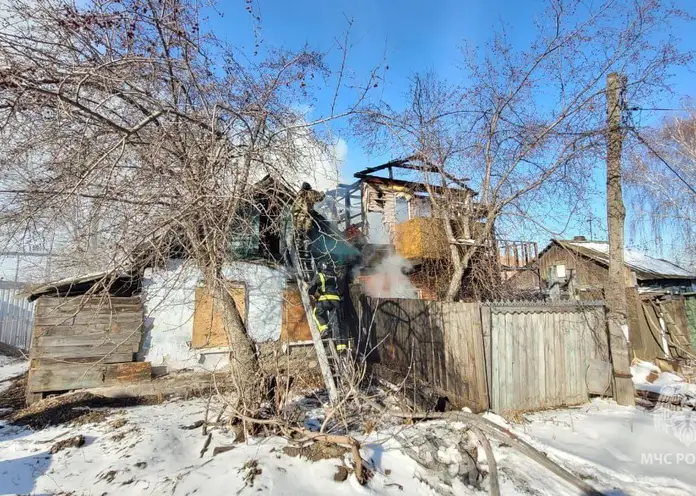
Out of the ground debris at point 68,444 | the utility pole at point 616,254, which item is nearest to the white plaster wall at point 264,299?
the ground debris at point 68,444

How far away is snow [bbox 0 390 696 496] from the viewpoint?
352 centimetres

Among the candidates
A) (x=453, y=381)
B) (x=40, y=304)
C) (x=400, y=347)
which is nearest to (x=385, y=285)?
(x=400, y=347)

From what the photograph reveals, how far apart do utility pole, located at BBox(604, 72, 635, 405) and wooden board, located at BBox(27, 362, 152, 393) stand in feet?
30.7

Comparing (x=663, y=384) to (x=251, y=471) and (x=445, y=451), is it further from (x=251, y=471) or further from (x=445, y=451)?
(x=251, y=471)

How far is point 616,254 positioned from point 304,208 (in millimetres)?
6229

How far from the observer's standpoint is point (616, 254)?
22.5 feet

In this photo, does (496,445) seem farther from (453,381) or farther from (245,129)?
(245,129)

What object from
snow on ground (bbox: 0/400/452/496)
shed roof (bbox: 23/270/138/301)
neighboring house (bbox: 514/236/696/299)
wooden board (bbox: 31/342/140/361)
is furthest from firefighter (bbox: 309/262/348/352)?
neighboring house (bbox: 514/236/696/299)

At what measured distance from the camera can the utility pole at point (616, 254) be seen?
6.16 m

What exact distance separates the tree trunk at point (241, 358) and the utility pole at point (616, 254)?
6.14 meters

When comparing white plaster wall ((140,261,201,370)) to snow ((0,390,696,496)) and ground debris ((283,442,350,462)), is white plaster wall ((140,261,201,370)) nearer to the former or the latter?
snow ((0,390,696,496))

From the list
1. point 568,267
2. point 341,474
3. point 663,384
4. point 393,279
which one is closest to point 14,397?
point 341,474

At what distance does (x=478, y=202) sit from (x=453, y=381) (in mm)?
4291

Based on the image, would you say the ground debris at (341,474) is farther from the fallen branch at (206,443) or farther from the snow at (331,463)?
the fallen branch at (206,443)
